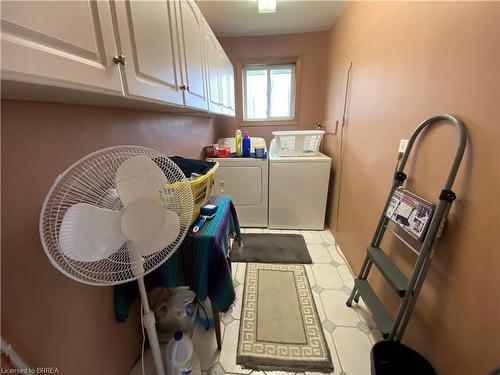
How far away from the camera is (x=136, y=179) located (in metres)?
0.66

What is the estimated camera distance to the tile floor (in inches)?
47.4

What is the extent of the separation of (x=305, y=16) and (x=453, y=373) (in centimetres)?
303

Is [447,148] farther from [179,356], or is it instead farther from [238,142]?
[238,142]

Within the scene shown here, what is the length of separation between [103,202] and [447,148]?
133 cm

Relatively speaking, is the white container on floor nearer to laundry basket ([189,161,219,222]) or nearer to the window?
laundry basket ([189,161,219,222])

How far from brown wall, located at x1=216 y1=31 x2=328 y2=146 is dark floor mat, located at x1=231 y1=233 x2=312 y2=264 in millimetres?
1800

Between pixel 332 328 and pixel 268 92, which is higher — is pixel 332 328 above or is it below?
below

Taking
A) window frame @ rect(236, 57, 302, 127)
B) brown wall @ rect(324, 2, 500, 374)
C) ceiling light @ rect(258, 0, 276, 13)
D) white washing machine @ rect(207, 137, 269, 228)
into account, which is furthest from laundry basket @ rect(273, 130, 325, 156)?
ceiling light @ rect(258, 0, 276, 13)

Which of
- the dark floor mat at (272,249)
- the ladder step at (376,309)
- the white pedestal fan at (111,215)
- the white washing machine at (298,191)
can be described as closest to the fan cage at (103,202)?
the white pedestal fan at (111,215)

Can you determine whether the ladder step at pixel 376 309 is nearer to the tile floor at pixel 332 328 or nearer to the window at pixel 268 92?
the tile floor at pixel 332 328

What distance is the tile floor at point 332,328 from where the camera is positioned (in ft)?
3.95

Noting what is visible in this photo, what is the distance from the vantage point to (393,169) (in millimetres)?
1328

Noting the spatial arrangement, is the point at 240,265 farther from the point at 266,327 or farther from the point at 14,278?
the point at 14,278

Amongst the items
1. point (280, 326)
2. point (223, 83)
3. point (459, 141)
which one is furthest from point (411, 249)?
point (223, 83)
